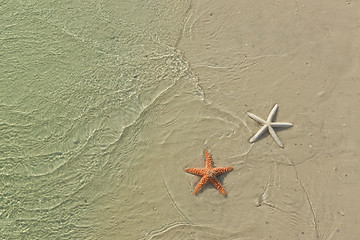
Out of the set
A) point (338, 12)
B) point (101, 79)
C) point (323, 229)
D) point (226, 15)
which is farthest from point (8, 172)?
point (338, 12)

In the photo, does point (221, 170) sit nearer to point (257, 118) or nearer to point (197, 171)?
point (197, 171)

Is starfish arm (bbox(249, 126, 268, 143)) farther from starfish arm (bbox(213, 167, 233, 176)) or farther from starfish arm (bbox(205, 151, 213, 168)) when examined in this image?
starfish arm (bbox(205, 151, 213, 168))

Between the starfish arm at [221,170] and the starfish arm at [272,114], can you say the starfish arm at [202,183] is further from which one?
the starfish arm at [272,114]

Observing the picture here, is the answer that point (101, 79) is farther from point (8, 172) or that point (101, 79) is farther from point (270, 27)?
point (270, 27)

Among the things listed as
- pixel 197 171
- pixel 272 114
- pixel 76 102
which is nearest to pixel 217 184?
pixel 197 171

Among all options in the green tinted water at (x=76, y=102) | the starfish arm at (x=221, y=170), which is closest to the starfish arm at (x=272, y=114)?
the starfish arm at (x=221, y=170)


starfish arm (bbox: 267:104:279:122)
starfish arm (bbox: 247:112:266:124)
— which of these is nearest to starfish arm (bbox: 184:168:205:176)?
starfish arm (bbox: 247:112:266:124)
